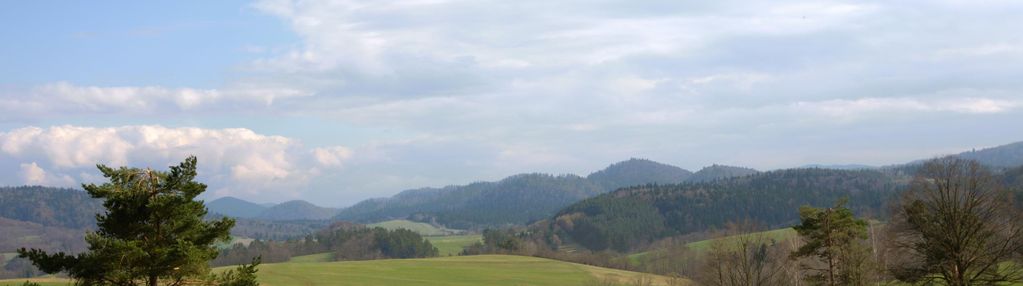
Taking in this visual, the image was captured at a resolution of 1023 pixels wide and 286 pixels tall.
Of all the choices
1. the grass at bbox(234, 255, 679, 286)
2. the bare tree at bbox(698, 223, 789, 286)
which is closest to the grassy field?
the grass at bbox(234, 255, 679, 286)

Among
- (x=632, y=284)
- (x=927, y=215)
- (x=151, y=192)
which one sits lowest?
(x=632, y=284)

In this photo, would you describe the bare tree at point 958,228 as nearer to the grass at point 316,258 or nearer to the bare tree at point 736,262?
the bare tree at point 736,262

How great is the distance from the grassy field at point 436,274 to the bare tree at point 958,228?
6765cm

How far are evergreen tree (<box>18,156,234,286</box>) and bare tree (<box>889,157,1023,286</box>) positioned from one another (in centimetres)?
2514

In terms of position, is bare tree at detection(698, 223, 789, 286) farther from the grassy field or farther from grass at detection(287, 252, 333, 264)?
grass at detection(287, 252, 333, 264)

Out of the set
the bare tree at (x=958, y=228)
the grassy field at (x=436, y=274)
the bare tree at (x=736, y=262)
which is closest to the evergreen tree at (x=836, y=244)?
the bare tree at (x=958, y=228)

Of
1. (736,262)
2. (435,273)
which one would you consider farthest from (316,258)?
(736,262)

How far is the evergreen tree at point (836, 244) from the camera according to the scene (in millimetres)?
35438

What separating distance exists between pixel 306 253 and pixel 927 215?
556 feet

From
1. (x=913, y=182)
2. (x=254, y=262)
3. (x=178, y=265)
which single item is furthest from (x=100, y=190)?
(x=913, y=182)

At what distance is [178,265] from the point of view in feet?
62.2

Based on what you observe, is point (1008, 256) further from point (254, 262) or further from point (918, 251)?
point (254, 262)

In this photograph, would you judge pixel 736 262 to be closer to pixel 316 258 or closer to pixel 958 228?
pixel 958 228

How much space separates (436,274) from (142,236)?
92.8m
